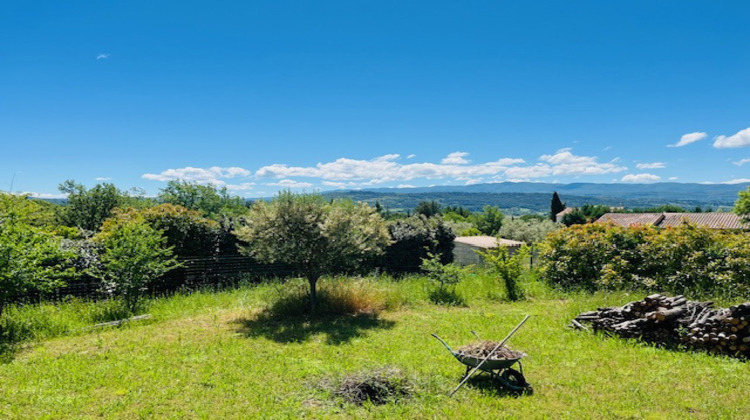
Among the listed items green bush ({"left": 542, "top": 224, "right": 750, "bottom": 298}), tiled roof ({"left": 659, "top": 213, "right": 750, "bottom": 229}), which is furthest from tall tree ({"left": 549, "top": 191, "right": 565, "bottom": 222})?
green bush ({"left": 542, "top": 224, "right": 750, "bottom": 298})

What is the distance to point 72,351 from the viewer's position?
7.46 metres

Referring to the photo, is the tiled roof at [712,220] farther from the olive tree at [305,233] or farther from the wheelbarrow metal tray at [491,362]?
the wheelbarrow metal tray at [491,362]

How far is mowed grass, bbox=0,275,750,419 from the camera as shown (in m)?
5.29

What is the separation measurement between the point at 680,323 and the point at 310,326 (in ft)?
25.2

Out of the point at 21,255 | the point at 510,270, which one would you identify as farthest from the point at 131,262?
the point at 510,270

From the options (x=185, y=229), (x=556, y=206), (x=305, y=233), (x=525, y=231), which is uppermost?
(x=305, y=233)

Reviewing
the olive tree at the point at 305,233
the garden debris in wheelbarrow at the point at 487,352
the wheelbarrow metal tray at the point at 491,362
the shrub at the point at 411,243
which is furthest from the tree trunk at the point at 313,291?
the shrub at the point at 411,243

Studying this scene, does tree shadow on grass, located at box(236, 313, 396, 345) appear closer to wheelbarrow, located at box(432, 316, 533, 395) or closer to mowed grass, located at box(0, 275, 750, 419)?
mowed grass, located at box(0, 275, 750, 419)

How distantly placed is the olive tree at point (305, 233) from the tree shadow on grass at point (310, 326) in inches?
47.4

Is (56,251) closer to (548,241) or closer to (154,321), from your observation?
(154,321)

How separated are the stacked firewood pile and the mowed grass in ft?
1.44

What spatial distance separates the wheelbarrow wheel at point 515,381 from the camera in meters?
5.94

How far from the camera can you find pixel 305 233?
10109mm

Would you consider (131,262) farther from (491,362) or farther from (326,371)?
(491,362)
